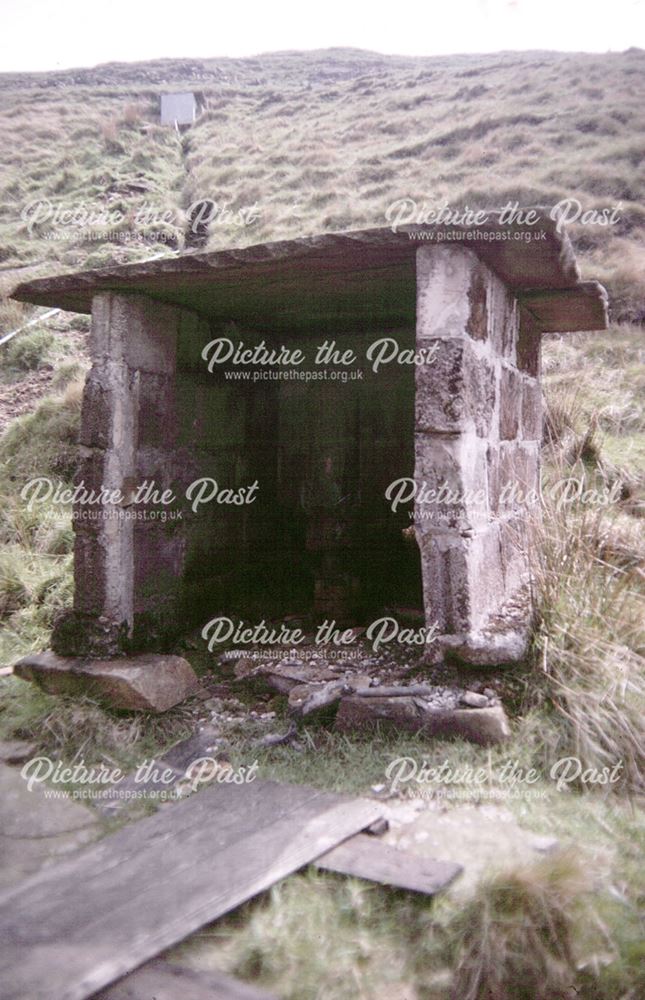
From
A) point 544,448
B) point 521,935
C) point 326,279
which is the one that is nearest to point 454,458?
point 326,279

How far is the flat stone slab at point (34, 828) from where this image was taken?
2834mm

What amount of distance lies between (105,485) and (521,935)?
3070 mm

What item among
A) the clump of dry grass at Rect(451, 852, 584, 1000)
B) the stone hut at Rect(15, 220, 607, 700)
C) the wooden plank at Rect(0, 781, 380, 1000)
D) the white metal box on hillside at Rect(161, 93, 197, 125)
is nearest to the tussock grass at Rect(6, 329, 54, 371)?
the stone hut at Rect(15, 220, 607, 700)

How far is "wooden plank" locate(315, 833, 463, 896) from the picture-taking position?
2441mm

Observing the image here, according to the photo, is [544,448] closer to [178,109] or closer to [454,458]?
[454,458]

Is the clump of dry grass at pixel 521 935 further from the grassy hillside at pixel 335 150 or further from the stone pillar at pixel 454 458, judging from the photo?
the grassy hillside at pixel 335 150

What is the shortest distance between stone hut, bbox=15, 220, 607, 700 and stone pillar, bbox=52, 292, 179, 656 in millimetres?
11

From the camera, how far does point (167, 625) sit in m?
4.87

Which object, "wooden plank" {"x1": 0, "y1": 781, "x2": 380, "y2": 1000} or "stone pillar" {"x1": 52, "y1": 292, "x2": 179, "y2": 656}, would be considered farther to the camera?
"stone pillar" {"x1": 52, "y1": 292, "x2": 179, "y2": 656}

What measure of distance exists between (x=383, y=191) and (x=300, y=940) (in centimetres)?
1431

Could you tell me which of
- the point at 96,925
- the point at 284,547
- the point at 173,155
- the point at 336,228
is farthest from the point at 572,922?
the point at 173,155

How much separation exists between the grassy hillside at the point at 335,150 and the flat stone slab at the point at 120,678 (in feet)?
26.1

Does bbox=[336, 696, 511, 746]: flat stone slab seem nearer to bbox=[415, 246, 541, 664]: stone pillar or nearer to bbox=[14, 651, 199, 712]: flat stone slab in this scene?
bbox=[415, 246, 541, 664]: stone pillar

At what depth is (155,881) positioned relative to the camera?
2.57 meters
